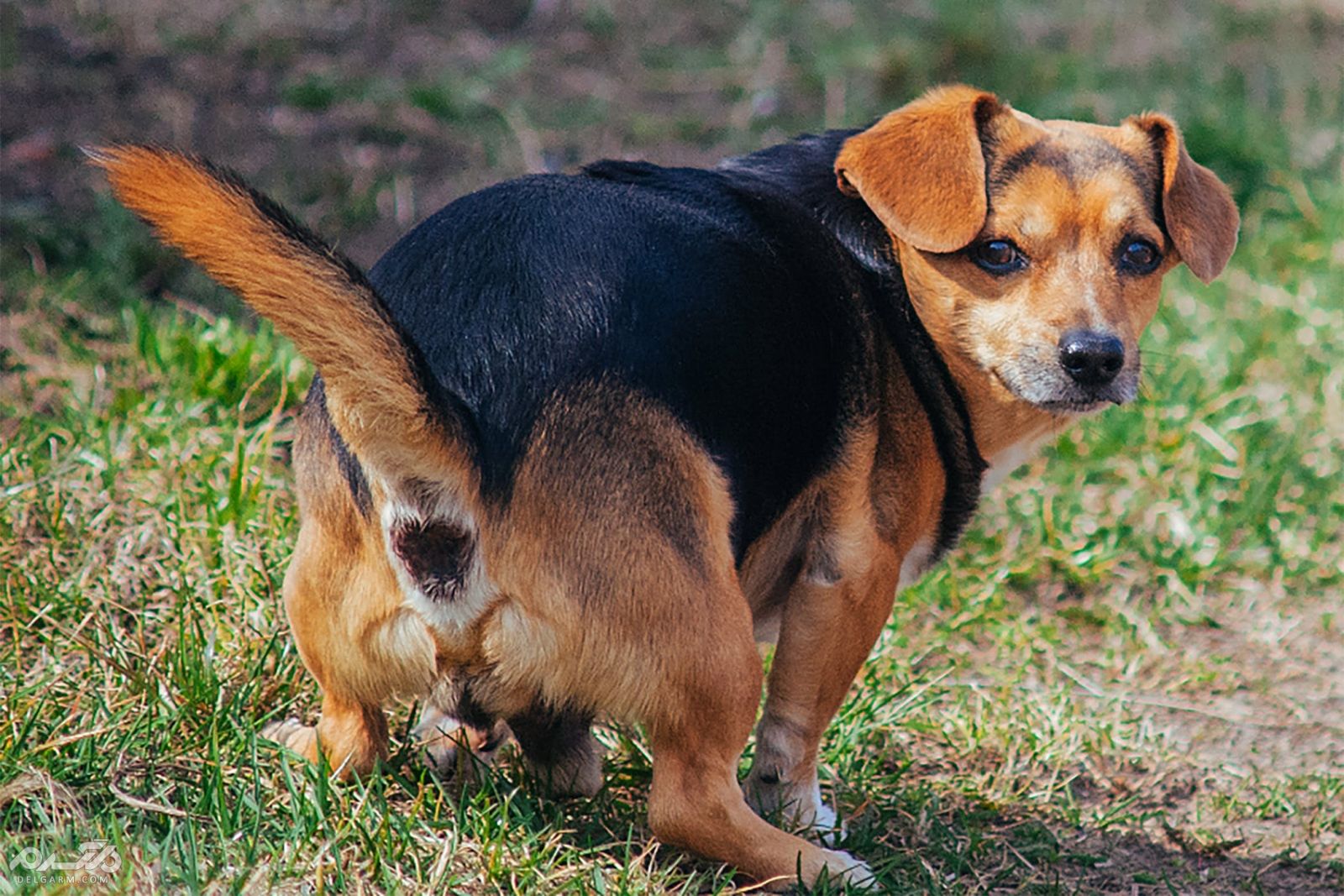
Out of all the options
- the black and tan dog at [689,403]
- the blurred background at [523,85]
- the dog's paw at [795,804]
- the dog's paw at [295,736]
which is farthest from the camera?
the blurred background at [523,85]

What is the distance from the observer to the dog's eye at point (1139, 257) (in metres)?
3.30

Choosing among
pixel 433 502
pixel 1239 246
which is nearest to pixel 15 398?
pixel 433 502

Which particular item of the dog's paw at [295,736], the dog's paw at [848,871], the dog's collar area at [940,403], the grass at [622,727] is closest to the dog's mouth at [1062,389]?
the dog's collar area at [940,403]

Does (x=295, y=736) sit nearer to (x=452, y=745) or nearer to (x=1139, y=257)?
(x=452, y=745)

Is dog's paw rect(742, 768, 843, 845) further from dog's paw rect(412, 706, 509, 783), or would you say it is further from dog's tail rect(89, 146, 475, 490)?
dog's tail rect(89, 146, 475, 490)

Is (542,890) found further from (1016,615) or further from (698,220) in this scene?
(1016,615)

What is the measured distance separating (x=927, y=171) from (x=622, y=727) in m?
1.34

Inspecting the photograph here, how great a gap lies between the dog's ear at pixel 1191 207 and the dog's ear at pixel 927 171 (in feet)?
1.31

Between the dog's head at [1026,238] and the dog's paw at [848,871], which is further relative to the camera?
the dog's head at [1026,238]

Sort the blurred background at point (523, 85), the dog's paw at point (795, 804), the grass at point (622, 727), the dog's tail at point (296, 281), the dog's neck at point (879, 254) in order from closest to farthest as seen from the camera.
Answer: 1. the dog's tail at point (296, 281)
2. the grass at point (622, 727)
3. the dog's paw at point (795, 804)
4. the dog's neck at point (879, 254)
5. the blurred background at point (523, 85)

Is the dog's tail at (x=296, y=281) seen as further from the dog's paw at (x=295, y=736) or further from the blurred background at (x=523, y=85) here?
the blurred background at (x=523, y=85)

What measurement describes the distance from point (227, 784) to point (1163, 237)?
7.53ft

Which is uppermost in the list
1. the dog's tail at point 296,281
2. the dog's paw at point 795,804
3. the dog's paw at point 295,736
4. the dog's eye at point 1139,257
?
the dog's tail at point 296,281

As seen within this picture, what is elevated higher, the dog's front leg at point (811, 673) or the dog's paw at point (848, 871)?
the dog's front leg at point (811, 673)
